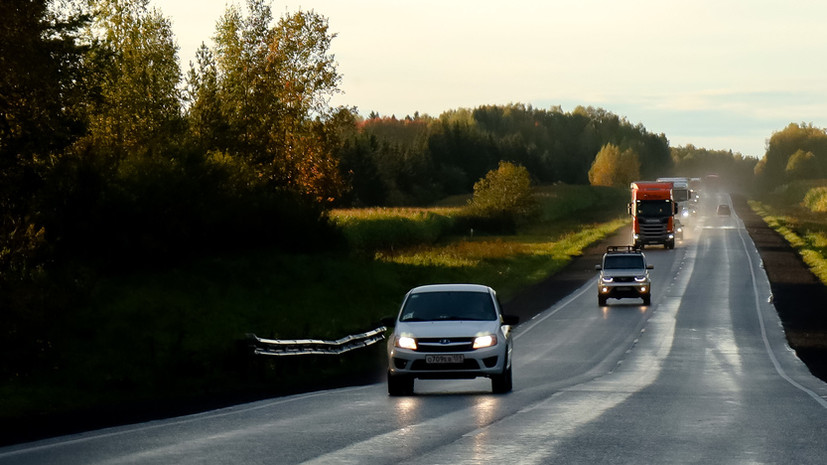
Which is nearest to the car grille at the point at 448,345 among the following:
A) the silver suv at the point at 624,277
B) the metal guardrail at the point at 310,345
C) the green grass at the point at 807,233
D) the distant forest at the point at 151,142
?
the metal guardrail at the point at 310,345

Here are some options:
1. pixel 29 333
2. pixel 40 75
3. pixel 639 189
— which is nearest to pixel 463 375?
pixel 29 333

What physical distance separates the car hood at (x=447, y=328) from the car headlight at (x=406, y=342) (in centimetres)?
8

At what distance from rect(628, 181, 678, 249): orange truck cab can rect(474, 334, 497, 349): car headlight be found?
5376 centimetres

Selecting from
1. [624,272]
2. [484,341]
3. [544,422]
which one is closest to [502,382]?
[484,341]

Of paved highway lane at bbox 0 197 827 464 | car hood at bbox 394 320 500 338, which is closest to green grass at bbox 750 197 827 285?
paved highway lane at bbox 0 197 827 464

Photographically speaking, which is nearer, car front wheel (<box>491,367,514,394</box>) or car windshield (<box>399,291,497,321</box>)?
car front wheel (<box>491,367,514,394</box>)

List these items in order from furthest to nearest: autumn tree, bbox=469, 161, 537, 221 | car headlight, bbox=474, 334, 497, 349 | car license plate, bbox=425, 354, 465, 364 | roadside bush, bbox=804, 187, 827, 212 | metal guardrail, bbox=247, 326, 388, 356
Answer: roadside bush, bbox=804, 187, 827, 212 < autumn tree, bbox=469, 161, 537, 221 < metal guardrail, bbox=247, 326, 388, 356 < car headlight, bbox=474, 334, 497, 349 < car license plate, bbox=425, 354, 465, 364

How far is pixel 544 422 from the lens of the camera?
564 inches

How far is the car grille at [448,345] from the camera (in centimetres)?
1777

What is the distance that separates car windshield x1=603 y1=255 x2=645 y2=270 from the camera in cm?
4362

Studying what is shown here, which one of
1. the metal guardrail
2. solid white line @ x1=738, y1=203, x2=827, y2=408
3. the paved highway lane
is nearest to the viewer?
the paved highway lane

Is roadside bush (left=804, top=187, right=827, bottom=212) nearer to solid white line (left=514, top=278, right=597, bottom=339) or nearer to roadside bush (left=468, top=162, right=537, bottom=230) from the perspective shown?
roadside bush (left=468, top=162, right=537, bottom=230)

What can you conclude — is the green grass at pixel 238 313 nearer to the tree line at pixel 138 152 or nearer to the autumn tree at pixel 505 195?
the tree line at pixel 138 152

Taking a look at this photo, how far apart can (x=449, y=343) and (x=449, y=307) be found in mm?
1270
